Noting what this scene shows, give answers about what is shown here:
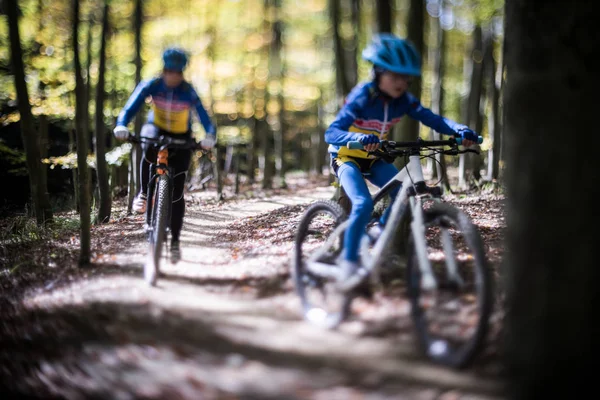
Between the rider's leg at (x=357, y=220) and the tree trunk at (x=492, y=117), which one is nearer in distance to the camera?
the rider's leg at (x=357, y=220)

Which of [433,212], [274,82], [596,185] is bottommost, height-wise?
[433,212]

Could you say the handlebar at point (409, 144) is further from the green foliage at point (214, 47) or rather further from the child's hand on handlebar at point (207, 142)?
the green foliage at point (214, 47)

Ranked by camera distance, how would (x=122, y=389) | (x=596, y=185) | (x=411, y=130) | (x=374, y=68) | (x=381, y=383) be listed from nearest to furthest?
(x=596, y=185)
(x=381, y=383)
(x=122, y=389)
(x=374, y=68)
(x=411, y=130)

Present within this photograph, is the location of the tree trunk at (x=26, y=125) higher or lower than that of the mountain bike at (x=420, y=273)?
higher

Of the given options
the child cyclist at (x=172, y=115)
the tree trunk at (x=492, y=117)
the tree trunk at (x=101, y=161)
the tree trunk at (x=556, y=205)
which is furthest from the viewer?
the tree trunk at (x=492, y=117)

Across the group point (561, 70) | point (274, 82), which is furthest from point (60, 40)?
point (561, 70)

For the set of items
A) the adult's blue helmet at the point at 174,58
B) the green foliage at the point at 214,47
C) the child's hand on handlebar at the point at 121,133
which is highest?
the green foliage at the point at 214,47

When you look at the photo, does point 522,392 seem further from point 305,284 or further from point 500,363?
point 305,284

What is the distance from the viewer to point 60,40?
482 inches

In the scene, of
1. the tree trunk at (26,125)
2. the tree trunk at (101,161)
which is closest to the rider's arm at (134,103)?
the tree trunk at (26,125)

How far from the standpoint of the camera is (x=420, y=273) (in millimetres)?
3275

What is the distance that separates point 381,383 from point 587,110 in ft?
6.06

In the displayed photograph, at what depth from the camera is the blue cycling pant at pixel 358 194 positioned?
368cm

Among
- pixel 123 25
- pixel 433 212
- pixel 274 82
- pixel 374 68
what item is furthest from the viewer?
pixel 274 82
